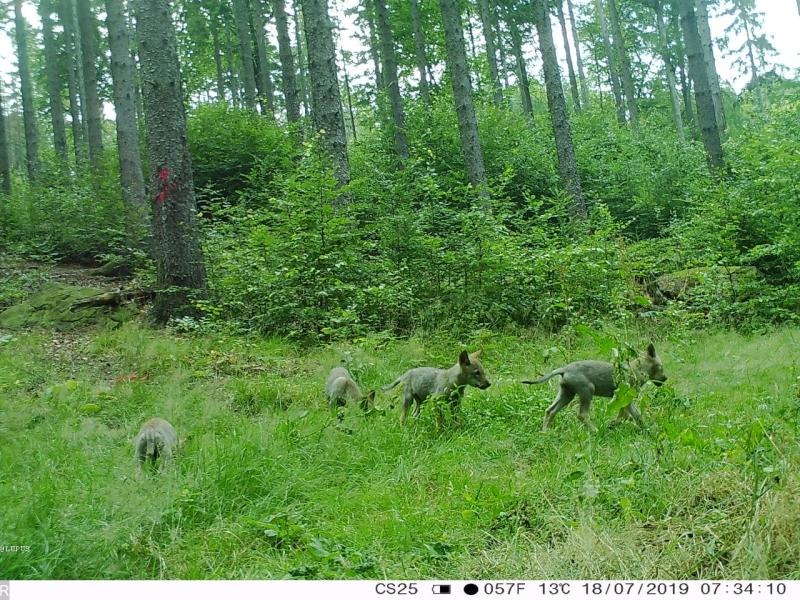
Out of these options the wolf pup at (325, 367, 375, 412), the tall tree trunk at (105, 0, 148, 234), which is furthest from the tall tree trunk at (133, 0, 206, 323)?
the tall tree trunk at (105, 0, 148, 234)

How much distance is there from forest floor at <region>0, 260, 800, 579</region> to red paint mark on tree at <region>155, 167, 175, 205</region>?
11.0ft

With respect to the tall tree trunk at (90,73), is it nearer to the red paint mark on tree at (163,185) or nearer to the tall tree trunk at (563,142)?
the red paint mark on tree at (163,185)

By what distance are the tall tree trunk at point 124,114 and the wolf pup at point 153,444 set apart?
1012 cm

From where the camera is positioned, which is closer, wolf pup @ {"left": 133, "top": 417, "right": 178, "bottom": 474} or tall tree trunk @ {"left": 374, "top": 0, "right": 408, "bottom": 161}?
wolf pup @ {"left": 133, "top": 417, "right": 178, "bottom": 474}

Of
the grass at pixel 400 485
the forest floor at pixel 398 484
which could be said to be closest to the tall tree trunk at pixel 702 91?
the forest floor at pixel 398 484

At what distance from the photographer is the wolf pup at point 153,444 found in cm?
446

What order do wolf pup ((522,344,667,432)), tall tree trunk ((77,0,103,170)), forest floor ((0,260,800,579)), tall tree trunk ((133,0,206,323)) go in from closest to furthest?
forest floor ((0,260,800,579)), wolf pup ((522,344,667,432)), tall tree trunk ((133,0,206,323)), tall tree trunk ((77,0,103,170))

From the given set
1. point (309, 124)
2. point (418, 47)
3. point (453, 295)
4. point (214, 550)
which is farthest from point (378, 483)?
point (418, 47)

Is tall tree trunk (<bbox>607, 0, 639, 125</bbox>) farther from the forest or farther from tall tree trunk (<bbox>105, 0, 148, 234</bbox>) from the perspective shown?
tall tree trunk (<bbox>105, 0, 148, 234</bbox>)

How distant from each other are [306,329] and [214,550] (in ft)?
18.7

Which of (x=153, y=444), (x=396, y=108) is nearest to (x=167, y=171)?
(x=153, y=444)

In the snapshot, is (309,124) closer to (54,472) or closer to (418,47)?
(418,47)

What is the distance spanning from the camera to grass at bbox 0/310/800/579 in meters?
2.93

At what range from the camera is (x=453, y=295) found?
980cm
